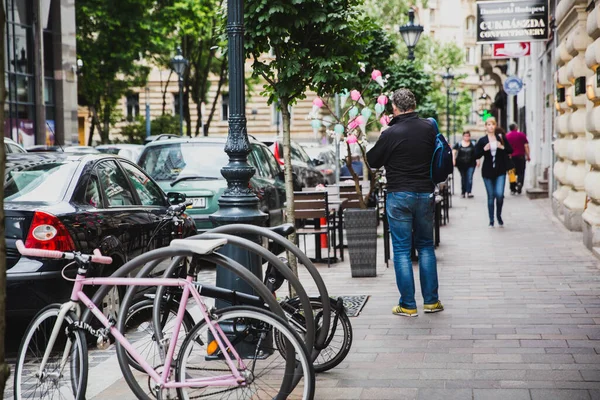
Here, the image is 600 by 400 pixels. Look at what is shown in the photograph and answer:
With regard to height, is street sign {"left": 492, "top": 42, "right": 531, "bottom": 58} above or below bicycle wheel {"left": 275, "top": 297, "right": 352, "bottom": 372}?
above

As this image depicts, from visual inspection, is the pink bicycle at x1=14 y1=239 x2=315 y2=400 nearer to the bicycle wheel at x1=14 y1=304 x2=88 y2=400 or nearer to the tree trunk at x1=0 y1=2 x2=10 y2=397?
the bicycle wheel at x1=14 y1=304 x2=88 y2=400

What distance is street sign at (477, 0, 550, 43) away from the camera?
1825cm

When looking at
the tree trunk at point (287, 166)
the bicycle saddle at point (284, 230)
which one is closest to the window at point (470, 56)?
the tree trunk at point (287, 166)

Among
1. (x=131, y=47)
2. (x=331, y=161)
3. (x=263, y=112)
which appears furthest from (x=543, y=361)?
(x=263, y=112)

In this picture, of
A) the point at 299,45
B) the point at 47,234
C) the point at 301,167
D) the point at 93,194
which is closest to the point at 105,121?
the point at 301,167

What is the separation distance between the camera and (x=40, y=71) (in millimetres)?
31312

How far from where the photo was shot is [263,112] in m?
61.9

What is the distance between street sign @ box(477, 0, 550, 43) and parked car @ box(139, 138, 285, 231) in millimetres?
6892

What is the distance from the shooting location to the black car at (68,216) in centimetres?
705

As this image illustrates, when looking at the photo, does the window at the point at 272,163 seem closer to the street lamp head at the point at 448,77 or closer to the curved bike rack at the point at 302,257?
the curved bike rack at the point at 302,257

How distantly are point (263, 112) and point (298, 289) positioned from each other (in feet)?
187

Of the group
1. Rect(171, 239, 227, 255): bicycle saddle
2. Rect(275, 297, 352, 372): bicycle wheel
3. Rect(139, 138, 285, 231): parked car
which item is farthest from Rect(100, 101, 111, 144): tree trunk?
Rect(171, 239, 227, 255): bicycle saddle

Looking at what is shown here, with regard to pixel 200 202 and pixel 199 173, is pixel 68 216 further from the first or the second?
pixel 199 173

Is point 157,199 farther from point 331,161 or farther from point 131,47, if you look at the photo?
point 131,47
